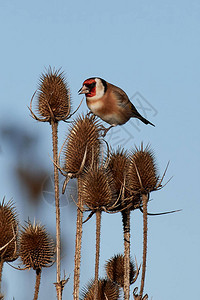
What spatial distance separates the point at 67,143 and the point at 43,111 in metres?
0.74

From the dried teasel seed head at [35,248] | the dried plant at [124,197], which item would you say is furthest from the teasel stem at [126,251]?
the dried teasel seed head at [35,248]

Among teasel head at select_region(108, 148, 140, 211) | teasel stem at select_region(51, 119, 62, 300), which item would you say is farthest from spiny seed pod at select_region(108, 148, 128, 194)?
teasel stem at select_region(51, 119, 62, 300)

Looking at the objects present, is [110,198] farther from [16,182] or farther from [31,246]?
[16,182]

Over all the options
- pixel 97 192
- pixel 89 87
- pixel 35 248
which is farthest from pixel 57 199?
pixel 89 87

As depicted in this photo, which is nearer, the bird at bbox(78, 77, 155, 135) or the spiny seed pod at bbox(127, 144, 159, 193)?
the spiny seed pod at bbox(127, 144, 159, 193)

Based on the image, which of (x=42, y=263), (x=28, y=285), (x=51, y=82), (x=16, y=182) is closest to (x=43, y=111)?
(x=51, y=82)

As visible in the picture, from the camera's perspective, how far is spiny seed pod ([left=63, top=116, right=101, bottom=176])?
39.0 feet

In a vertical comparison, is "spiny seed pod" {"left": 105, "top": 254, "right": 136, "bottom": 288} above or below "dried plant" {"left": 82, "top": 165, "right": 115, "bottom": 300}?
below

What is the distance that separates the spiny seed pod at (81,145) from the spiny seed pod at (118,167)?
490 mm

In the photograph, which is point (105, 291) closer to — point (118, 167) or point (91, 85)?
point (118, 167)

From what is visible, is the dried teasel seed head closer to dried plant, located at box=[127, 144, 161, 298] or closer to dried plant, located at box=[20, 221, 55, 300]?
dried plant, located at box=[20, 221, 55, 300]

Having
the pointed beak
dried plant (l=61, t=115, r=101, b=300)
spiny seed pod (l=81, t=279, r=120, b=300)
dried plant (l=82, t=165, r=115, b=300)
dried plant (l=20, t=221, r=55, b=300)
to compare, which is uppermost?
the pointed beak

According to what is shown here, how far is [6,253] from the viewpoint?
11539 mm

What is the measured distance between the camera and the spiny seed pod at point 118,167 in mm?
12172
